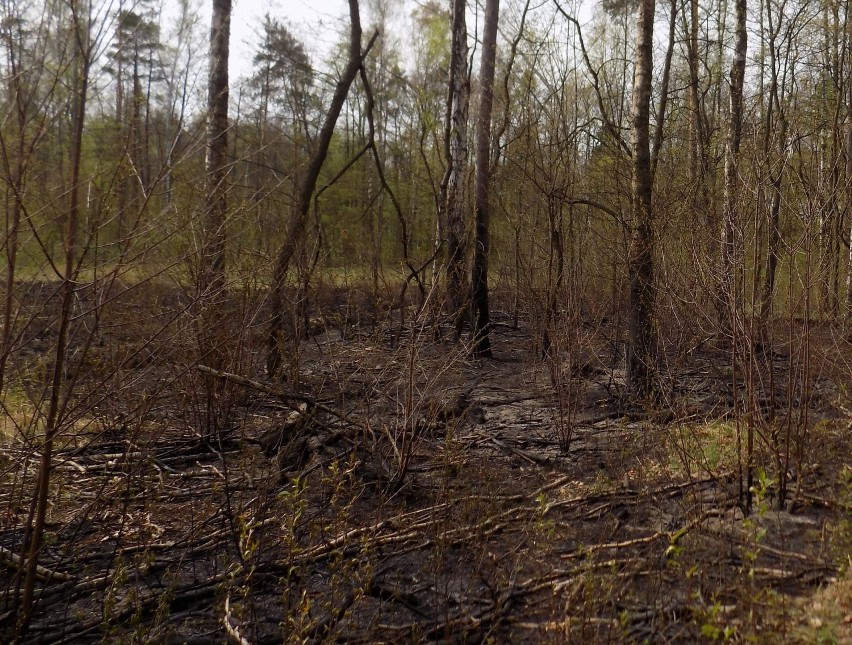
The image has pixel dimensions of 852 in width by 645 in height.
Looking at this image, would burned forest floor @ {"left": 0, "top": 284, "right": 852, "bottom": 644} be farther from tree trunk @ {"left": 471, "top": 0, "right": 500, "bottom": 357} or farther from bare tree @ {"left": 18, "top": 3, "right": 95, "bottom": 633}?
tree trunk @ {"left": 471, "top": 0, "right": 500, "bottom": 357}

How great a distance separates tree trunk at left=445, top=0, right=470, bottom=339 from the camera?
968cm

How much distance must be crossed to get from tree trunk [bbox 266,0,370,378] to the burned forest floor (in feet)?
1.99

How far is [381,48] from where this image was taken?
1777 cm

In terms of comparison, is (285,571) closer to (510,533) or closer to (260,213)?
(510,533)

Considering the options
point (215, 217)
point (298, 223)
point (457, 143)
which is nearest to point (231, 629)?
point (215, 217)

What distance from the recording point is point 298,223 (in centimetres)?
644

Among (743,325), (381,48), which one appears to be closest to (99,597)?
(743,325)

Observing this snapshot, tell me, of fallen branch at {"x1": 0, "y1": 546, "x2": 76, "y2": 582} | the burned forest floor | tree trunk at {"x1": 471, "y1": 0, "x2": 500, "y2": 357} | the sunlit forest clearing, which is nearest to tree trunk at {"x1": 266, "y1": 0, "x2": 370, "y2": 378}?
the sunlit forest clearing

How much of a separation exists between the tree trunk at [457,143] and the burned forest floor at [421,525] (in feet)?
12.8

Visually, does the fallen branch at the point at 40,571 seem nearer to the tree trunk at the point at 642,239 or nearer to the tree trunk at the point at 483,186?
the tree trunk at the point at 642,239

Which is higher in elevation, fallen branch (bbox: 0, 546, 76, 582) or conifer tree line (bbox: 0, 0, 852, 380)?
conifer tree line (bbox: 0, 0, 852, 380)

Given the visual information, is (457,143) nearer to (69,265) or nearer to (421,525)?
(421,525)

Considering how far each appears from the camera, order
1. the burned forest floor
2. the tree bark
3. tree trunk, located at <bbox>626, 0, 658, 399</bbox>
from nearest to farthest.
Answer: the burned forest floor → the tree bark → tree trunk, located at <bbox>626, 0, 658, 399</bbox>

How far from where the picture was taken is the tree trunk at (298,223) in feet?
20.2
